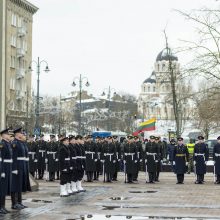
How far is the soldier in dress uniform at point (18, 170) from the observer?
56.7ft

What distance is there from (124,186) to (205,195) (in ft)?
16.4

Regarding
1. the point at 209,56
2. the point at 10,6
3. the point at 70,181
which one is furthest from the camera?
the point at 10,6

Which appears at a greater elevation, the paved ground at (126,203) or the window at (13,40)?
the window at (13,40)

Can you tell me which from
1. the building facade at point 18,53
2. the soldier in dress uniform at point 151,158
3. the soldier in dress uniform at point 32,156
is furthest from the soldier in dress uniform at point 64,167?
the building facade at point 18,53

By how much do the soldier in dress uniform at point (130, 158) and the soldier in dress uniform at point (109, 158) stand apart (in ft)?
1.93

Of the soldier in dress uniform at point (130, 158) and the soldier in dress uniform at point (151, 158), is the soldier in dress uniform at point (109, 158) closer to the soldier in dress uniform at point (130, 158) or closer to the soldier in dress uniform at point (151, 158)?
the soldier in dress uniform at point (130, 158)

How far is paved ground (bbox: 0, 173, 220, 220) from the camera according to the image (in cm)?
1612

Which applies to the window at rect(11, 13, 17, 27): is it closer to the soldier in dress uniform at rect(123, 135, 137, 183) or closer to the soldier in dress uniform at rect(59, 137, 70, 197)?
the soldier in dress uniform at rect(123, 135, 137, 183)

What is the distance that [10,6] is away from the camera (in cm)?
8362

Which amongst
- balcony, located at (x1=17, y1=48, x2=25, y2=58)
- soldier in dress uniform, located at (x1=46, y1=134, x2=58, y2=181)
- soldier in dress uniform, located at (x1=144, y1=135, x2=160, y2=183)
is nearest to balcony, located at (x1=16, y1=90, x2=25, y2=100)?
balcony, located at (x1=17, y1=48, x2=25, y2=58)

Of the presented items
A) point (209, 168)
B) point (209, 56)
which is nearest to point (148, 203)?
point (209, 56)

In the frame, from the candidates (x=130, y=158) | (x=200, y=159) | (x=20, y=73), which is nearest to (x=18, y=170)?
(x=130, y=158)

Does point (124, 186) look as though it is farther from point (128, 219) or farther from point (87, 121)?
point (87, 121)

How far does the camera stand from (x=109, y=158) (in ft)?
93.8
